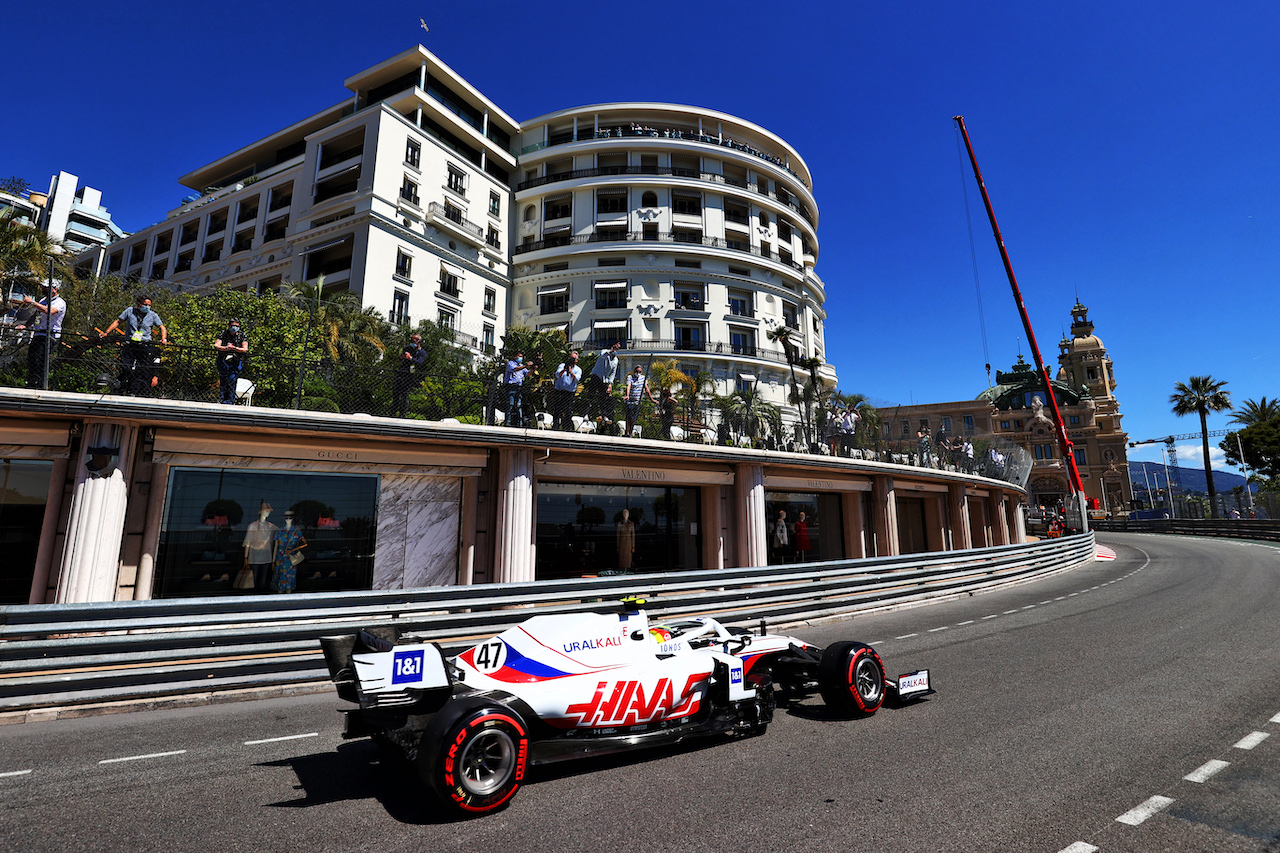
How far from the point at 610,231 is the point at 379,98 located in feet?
69.9

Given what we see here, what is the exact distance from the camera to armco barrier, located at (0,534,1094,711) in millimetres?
6043

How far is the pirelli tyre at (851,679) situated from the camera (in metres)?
5.55

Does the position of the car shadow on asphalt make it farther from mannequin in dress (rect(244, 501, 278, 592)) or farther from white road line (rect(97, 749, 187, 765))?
mannequin in dress (rect(244, 501, 278, 592))

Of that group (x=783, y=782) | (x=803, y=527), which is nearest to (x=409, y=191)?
(x=803, y=527)

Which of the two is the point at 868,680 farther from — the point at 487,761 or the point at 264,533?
the point at 264,533

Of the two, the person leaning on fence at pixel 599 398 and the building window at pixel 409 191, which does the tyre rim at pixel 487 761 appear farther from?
the building window at pixel 409 191

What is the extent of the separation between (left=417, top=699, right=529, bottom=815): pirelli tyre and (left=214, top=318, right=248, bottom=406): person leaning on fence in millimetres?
7573

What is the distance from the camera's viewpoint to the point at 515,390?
11.5 metres

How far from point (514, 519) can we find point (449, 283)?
124 feet

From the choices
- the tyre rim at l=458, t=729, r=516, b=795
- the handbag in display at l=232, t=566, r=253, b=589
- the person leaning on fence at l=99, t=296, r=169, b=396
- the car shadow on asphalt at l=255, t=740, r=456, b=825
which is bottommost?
the car shadow on asphalt at l=255, t=740, r=456, b=825

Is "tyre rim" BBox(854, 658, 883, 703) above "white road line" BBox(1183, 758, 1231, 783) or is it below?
above

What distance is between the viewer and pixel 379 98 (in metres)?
47.6

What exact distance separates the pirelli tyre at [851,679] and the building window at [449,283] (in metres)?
43.8

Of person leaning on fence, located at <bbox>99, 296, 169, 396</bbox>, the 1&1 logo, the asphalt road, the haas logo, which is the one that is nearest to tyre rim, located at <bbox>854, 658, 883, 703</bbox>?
the asphalt road
